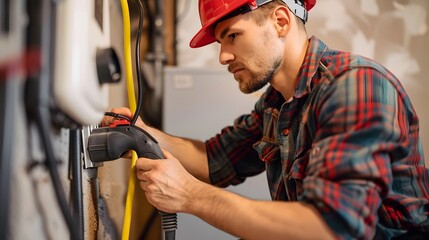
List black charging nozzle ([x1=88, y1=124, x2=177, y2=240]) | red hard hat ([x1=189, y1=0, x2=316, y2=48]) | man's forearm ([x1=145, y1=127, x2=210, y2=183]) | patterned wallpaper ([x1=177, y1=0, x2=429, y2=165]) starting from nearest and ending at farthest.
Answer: black charging nozzle ([x1=88, y1=124, x2=177, y2=240]) → red hard hat ([x1=189, y1=0, x2=316, y2=48]) → man's forearm ([x1=145, y1=127, x2=210, y2=183]) → patterned wallpaper ([x1=177, y1=0, x2=429, y2=165])

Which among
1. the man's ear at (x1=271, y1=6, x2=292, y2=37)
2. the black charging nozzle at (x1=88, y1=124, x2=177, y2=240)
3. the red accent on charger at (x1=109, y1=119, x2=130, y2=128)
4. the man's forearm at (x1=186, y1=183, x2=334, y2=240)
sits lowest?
the man's forearm at (x1=186, y1=183, x2=334, y2=240)

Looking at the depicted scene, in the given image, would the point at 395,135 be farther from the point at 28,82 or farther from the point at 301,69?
the point at 28,82

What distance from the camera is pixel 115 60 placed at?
0.56m

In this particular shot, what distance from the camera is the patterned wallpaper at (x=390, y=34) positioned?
178 centimetres

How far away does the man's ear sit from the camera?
94 cm

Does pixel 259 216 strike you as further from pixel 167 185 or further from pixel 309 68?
pixel 309 68

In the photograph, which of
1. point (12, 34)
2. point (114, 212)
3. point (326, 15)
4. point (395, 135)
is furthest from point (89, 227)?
point (326, 15)

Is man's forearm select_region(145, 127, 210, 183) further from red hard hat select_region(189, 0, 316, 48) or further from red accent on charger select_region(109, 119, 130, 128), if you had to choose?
red hard hat select_region(189, 0, 316, 48)

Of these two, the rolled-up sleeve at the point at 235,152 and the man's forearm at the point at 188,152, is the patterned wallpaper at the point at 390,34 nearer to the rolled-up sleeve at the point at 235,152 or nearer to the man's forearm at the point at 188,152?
the rolled-up sleeve at the point at 235,152

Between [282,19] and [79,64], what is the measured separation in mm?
600

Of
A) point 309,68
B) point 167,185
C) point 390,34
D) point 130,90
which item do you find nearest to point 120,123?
point 130,90

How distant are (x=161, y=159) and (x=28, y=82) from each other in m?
0.38

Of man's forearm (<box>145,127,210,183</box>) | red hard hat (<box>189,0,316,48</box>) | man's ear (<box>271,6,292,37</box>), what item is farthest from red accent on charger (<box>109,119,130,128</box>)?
man's ear (<box>271,6,292,37</box>)

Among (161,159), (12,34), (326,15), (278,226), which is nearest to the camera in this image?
(12,34)
